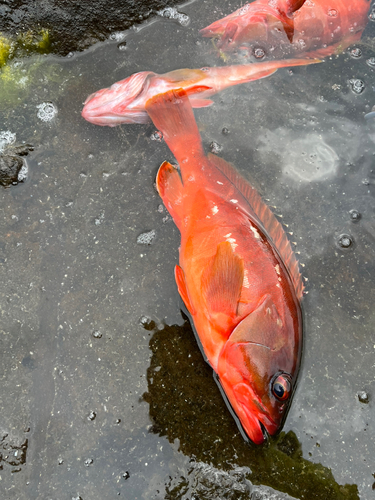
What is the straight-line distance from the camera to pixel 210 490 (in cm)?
239

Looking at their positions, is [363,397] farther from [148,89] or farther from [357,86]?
[148,89]

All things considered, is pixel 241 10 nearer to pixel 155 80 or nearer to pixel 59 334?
pixel 155 80

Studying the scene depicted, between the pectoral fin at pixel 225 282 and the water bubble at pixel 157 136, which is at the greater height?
the water bubble at pixel 157 136

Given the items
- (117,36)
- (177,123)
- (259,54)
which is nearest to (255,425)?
(177,123)

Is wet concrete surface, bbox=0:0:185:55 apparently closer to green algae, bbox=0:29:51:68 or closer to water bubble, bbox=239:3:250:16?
green algae, bbox=0:29:51:68

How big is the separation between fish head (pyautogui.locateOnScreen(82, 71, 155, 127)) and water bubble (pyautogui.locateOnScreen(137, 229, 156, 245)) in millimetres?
883

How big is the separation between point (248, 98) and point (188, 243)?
4.40 feet

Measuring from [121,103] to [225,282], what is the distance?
1555 mm

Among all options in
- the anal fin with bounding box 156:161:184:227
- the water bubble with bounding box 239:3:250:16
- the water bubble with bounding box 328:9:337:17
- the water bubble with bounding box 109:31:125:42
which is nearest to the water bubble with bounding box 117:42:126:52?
the water bubble with bounding box 109:31:125:42

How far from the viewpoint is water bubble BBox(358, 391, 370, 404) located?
8.27 feet

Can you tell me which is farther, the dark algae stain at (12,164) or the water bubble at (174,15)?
the water bubble at (174,15)

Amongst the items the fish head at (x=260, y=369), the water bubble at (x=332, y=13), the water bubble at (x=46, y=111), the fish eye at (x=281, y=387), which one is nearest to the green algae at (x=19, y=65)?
the water bubble at (x=46, y=111)

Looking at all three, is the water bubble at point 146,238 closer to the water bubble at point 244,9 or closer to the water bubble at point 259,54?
the water bubble at point 259,54

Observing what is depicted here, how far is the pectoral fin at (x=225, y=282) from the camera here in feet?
7.88
